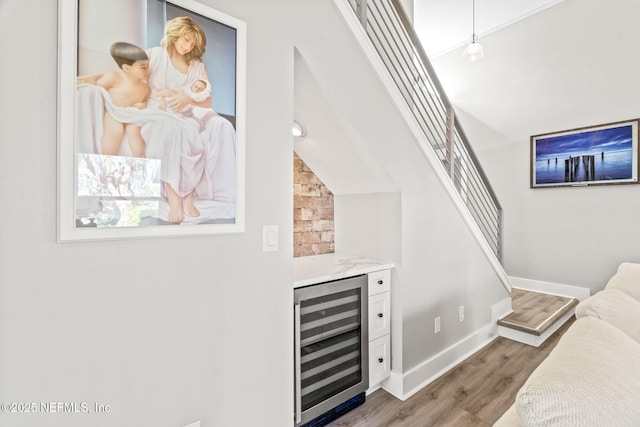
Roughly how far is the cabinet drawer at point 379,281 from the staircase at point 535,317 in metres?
1.77

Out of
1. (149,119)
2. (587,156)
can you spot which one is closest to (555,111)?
(587,156)

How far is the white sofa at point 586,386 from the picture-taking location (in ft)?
2.03

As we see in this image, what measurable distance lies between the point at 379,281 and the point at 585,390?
1377 mm

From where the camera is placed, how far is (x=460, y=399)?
204cm

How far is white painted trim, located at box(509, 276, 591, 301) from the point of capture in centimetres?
372

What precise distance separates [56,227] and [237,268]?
62 cm

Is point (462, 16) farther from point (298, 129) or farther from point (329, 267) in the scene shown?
point (329, 267)

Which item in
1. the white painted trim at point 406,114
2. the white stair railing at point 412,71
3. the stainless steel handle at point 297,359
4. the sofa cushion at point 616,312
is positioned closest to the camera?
the sofa cushion at point 616,312

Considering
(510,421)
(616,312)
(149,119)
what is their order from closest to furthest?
1. (510,421)
2. (149,119)
3. (616,312)

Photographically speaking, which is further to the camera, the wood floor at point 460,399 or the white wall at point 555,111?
the white wall at point 555,111

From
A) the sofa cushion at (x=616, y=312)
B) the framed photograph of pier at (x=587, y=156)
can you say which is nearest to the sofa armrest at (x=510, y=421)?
the sofa cushion at (x=616, y=312)

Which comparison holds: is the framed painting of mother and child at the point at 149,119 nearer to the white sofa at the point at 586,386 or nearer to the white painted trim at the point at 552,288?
the white sofa at the point at 586,386

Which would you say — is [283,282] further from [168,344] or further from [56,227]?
[56,227]

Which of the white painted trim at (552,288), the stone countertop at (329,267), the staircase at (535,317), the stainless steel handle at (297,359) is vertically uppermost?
the stone countertop at (329,267)
